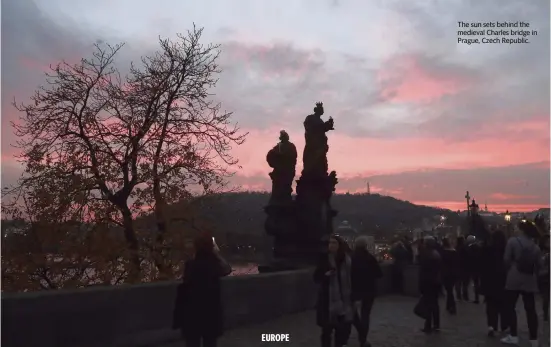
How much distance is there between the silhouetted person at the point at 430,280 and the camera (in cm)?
956

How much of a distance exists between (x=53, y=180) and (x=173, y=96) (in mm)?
3835

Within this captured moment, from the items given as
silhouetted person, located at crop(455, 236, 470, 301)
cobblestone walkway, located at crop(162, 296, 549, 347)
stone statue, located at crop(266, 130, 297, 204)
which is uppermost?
stone statue, located at crop(266, 130, 297, 204)

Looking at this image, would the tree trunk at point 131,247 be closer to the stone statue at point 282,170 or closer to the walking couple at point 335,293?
the stone statue at point 282,170

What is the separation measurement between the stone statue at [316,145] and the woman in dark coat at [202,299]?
26.7 feet

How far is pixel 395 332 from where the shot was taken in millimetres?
9609

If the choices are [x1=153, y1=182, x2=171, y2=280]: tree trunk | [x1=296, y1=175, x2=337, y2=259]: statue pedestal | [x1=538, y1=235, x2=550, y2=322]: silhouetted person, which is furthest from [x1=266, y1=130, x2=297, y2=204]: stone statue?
[x1=538, y1=235, x2=550, y2=322]: silhouetted person

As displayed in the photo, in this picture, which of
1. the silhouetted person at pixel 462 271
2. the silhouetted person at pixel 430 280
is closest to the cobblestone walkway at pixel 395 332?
the silhouetted person at pixel 430 280

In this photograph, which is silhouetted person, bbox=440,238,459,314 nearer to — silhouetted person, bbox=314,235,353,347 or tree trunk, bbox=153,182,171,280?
silhouetted person, bbox=314,235,353,347

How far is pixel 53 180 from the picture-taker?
15.5m

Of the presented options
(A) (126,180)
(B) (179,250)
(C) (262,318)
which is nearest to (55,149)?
(A) (126,180)

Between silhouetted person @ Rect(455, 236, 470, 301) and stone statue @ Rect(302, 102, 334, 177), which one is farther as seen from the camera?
stone statue @ Rect(302, 102, 334, 177)

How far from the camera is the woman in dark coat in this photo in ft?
20.3

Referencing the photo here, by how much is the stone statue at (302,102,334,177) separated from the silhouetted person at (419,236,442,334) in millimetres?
4923

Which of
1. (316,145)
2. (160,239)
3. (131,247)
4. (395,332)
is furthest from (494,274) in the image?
(131,247)
